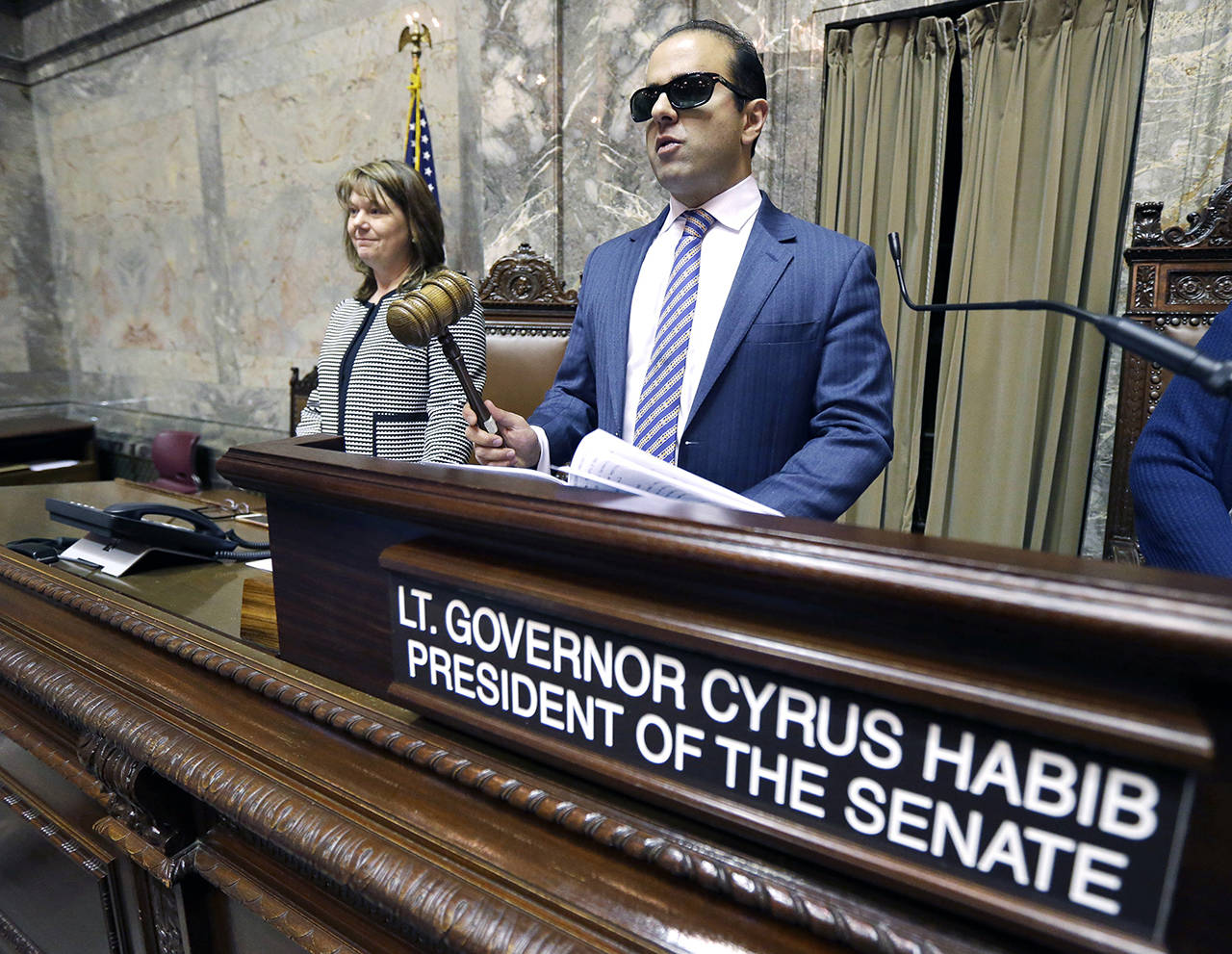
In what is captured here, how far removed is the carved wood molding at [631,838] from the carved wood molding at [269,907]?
0.16m

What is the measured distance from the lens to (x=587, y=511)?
0.64 meters

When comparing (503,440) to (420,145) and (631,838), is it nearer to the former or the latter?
(631,838)

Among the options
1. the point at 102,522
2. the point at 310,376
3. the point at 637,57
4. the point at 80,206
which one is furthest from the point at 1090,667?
the point at 80,206

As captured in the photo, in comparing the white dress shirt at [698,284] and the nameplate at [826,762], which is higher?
A: the white dress shirt at [698,284]

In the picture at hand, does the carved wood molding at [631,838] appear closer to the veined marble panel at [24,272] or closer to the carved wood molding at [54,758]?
the carved wood molding at [54,758]

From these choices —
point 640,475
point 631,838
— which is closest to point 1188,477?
point 640,475

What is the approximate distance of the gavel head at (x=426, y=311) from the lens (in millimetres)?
919

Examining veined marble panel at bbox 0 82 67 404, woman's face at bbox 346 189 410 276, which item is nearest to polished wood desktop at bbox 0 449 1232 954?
woman's face at bbox 346 189 410 276

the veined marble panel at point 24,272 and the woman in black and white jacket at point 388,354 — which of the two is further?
the veined marble panel at point 24,272

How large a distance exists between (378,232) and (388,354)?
14.5 inches

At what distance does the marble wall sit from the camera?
3238 mm

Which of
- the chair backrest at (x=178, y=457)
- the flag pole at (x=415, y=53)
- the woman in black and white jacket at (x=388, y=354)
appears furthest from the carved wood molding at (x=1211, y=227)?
the chair backrest at (x=178, y=457)

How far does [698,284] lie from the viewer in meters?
1.56

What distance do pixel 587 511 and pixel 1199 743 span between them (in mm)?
433
